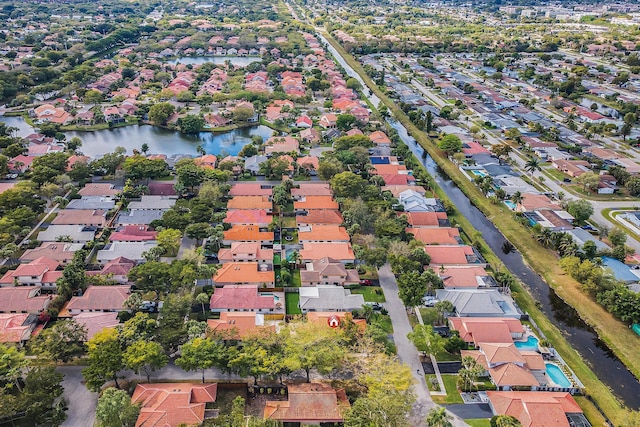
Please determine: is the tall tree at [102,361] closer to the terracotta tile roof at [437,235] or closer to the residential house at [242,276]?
the residential house at [242,276]

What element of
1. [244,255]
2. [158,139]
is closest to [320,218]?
[244,255]

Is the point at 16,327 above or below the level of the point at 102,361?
below

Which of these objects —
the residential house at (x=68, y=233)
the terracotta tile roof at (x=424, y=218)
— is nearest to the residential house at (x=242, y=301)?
the residential house at (x=68, y=233)

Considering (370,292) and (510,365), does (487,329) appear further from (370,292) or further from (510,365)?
(370,292)

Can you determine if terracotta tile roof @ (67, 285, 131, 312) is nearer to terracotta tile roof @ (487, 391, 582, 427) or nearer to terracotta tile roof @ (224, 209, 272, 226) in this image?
terracotta tile roof @ (224, 209, 272, 226)

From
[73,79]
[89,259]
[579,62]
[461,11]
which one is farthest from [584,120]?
[461,11]

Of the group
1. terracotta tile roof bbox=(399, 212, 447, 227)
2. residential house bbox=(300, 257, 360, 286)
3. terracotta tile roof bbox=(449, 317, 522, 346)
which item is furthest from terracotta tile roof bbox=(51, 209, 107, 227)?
terracotta tile roof bbox=(449, 317, 522, 346)
